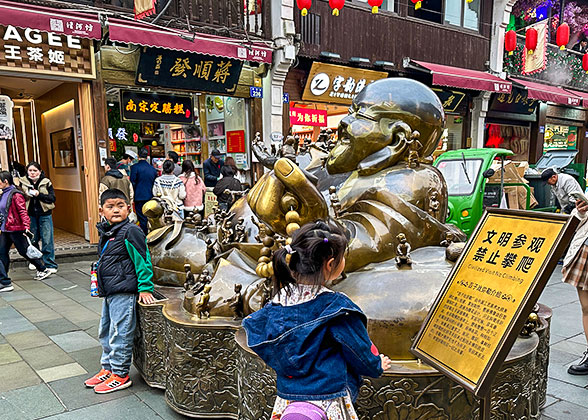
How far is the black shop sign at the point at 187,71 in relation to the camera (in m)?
8.87

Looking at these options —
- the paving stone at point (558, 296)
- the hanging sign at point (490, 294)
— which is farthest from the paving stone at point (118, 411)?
the paving stone at point (558, 296)

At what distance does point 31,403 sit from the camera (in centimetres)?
313

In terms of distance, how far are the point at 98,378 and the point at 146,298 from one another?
782 millimetres

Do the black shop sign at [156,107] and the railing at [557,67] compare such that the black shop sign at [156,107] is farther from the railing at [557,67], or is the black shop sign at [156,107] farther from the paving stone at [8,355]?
the railing at [557,67]

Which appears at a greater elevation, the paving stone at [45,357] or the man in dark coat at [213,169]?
the man in dark coat at [213,169]

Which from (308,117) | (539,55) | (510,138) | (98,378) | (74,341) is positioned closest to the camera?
(98,378)

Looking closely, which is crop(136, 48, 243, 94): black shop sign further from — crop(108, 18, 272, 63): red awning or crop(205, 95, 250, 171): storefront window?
crop(205, 95, 250, 171): storefront window

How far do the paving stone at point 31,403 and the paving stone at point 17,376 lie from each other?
0.09m

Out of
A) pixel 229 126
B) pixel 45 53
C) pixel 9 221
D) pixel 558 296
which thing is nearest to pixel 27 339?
pixel 9 221

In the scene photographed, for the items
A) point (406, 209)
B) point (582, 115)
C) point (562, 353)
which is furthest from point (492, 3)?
point (406, 209)

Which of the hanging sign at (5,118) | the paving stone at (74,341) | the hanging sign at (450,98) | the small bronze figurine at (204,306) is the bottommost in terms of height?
the paving stone at (74,341)

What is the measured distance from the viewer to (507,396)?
2.17m

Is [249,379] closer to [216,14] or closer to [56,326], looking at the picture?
[56,326]

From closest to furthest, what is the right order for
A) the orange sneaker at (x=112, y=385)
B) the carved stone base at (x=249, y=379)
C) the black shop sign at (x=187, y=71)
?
the carved stone base at (x=249, y=379) → the orange sneaker at (x=112, y=385) → the black shop sign at (x=187, y=71)
